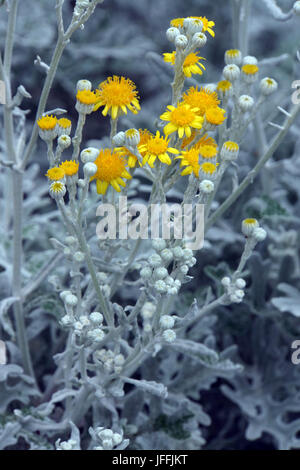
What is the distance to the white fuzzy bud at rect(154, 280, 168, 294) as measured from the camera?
1.24 meters

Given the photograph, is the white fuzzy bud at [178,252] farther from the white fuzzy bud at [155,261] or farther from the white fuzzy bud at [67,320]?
the white fuzzy bud at [67,320]

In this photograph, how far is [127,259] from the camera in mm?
1604

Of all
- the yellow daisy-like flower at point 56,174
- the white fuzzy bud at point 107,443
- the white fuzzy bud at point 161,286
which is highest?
the yellow daisy-like flower at point 56,174

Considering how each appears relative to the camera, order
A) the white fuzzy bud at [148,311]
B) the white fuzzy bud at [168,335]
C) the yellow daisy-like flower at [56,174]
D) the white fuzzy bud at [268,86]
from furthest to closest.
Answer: the white fuzzy bud at [148,311] → the white fuzzy bud at [268,86] → the white fuzzy bud at [168,335] → the yellow daisy-like flower at [56,174]

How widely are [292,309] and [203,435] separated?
2.06ft

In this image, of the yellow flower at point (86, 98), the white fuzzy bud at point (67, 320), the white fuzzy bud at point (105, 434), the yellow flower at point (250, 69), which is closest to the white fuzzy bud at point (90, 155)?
the yellow flower at point (86, 98)

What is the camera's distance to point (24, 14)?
299cm

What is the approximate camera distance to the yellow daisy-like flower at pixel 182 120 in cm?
123

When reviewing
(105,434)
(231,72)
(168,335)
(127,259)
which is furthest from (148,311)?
(231,72)

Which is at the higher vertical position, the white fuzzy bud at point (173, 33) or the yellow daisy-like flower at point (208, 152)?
the white fuzzy bud at point (173, 33)

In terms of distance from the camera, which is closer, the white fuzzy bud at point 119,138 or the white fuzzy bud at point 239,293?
the white fuzzy bud at point 119,138

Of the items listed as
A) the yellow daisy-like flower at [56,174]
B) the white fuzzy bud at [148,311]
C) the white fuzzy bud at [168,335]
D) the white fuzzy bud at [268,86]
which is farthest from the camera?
the white fuzzy bud at [148,311]

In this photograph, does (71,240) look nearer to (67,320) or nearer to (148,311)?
(67,320)

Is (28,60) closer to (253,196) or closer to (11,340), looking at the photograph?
(253,196)
